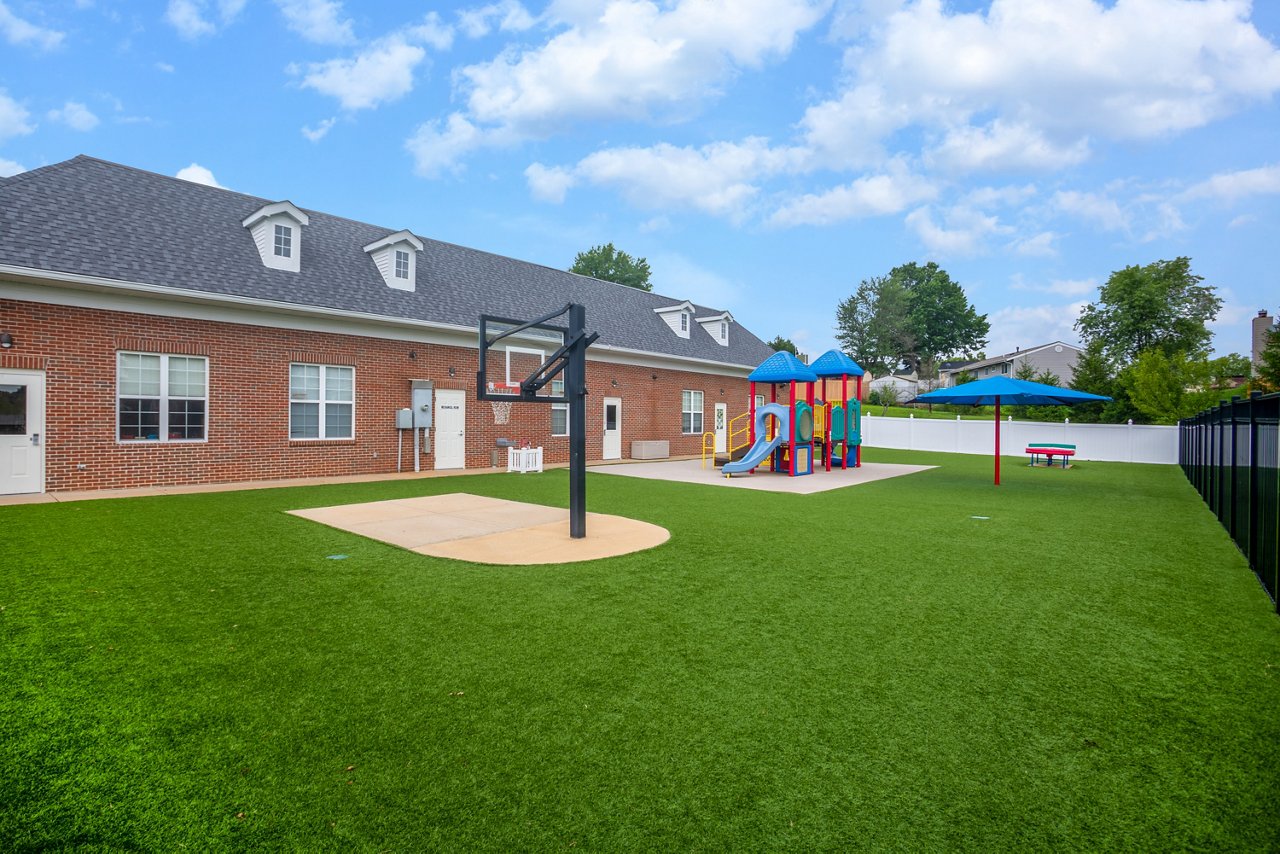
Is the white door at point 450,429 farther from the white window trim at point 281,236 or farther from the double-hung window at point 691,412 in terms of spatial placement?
the double-hung window at point 691,412

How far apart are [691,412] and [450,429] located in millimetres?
11009

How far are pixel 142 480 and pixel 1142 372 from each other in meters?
33.8

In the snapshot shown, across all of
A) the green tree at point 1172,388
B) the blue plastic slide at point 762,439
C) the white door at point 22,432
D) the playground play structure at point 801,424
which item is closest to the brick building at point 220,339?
the white door at point 22,432

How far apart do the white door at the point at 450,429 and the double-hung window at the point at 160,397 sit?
17.6 ft

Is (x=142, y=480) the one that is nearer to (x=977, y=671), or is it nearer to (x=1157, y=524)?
(x=977, y=671)

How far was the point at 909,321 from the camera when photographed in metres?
70.3

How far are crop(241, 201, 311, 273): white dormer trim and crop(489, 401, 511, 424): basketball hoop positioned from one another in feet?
20.2

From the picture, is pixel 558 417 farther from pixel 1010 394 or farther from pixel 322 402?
pixel 1010 394

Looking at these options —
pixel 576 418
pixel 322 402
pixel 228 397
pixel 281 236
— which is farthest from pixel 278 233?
pixel 576 418

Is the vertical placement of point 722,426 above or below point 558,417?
below

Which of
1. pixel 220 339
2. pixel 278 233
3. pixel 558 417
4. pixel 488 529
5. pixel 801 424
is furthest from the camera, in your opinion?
pixel 558 417

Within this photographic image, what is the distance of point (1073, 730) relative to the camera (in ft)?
10.7

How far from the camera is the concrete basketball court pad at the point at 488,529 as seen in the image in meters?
7.25

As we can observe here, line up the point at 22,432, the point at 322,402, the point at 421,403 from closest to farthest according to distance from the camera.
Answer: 1. the point at 22,432
2. the point at 322,402
3. the point at 421,403
